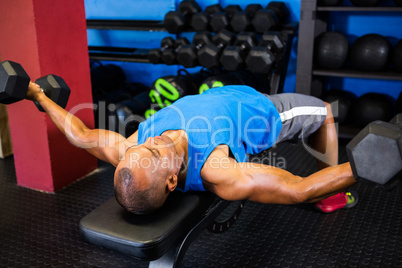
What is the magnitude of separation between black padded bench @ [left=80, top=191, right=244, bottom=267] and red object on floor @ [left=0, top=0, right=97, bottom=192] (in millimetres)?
967

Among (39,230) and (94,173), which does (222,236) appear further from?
(94,173)

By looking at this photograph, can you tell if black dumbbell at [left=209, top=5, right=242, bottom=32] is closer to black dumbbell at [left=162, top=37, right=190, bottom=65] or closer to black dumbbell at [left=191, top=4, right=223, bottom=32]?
black dumbbell at [left=191, top=4, right=223, bottom=32]

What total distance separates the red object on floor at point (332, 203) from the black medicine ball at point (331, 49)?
1.18 metres

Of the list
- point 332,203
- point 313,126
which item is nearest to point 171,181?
point 313,126

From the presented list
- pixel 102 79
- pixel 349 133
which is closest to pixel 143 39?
pixel 102 79

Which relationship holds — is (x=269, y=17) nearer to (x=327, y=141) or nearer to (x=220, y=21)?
(x=220, y=21)

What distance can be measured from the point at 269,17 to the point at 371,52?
29.4 inches

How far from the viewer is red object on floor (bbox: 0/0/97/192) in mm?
1837

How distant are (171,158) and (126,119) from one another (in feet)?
5.40

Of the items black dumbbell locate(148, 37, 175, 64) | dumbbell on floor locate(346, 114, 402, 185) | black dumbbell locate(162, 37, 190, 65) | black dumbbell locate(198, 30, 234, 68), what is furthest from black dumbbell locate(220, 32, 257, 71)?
dumbbell on floor locate(346, 114, 402, 185)

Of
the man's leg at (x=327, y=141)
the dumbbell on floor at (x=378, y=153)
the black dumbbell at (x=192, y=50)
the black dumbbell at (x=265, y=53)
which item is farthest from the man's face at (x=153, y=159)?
the black dumbbell at (x=192, y=50)

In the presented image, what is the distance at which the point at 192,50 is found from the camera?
2686mm

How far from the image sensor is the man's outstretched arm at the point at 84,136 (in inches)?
54.9

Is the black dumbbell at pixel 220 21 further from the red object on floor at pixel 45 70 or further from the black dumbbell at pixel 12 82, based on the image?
the black dumbbell at pixel 12 82
